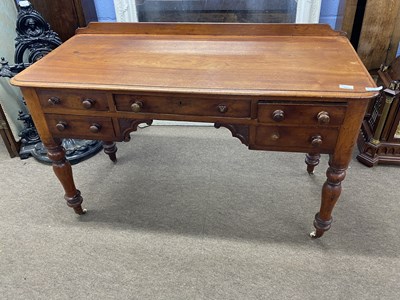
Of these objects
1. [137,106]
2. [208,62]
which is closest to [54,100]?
[137,106]

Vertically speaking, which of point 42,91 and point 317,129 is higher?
point 42,91

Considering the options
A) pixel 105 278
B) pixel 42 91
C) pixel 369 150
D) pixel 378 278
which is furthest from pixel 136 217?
pixel 369 150

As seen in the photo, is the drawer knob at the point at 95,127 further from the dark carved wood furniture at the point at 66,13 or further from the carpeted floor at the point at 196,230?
the dark carved wood furniture at the point at 66,13

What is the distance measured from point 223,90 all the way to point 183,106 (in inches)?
6.8

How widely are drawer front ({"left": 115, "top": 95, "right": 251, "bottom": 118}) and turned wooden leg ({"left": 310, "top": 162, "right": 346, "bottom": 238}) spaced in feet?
1.36

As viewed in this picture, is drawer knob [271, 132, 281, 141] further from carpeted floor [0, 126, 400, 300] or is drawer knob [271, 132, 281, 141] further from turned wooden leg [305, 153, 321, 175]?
turned wooden leg [305, 153, 321, 175]

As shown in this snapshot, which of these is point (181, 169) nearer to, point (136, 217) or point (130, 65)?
point (136, 217)

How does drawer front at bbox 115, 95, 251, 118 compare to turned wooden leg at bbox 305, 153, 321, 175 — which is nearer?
drawer front at bbox 115, 95, 251, 118

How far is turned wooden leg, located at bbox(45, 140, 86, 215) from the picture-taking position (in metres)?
1.49

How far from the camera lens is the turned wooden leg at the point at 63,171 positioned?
1.49 m

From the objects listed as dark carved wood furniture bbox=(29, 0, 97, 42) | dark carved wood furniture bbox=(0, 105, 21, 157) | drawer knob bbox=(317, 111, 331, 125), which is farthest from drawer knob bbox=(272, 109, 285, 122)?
dark carved wood furniture bbox=(0, 105, 21, 157)

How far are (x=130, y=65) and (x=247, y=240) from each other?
925 mm

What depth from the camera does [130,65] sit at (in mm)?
1350

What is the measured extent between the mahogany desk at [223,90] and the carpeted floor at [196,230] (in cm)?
21
